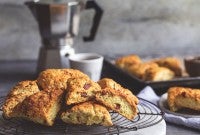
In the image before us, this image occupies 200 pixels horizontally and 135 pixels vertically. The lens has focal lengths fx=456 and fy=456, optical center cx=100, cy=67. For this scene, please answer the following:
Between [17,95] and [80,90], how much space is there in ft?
0.44

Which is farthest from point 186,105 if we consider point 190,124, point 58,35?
point 58,35

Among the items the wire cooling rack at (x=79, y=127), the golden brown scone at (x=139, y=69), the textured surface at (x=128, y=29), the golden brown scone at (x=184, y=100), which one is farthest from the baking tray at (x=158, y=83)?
the textured surface at (x=128, y=29)

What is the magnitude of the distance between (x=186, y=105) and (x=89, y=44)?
0.89m

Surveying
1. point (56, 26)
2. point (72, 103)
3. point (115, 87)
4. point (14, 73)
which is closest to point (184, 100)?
point (115, 87)

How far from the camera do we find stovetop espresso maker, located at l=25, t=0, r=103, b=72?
1.43m

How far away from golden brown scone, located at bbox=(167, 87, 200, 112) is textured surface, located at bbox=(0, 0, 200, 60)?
85 cm

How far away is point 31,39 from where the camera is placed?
1.82 metres

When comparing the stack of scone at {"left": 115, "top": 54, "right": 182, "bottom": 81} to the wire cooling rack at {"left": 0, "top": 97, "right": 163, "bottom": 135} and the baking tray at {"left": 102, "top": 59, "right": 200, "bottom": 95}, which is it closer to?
the baking tray at {"left": 102, "top": 59, "right": 200, "bottom": 95}

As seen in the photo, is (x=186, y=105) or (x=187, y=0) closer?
(x=186, y=105)

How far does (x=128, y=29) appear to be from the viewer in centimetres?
192

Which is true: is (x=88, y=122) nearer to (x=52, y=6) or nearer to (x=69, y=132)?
(x=69, y=132)

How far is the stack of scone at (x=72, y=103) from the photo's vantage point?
0.86 m

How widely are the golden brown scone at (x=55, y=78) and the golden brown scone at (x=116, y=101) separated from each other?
0.09m

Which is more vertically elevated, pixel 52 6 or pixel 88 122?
pixel 52 6
